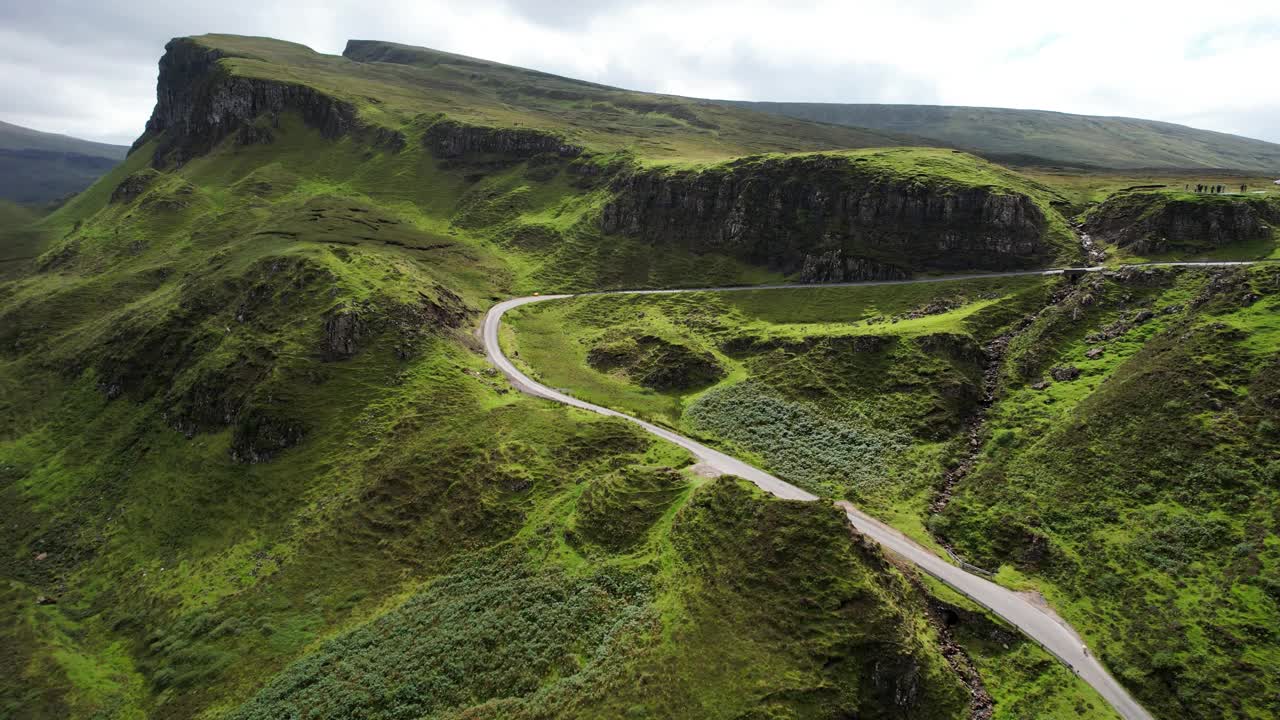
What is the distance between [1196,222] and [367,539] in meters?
118

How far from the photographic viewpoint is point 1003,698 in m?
36.9

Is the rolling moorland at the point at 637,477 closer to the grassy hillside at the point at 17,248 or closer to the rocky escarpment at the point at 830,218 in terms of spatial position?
the rocky escarpment at the point at 830,218

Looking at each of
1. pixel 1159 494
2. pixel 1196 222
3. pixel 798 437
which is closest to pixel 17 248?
pixel 798 437

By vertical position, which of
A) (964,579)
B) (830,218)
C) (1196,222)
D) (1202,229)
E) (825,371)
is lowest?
(964,579)

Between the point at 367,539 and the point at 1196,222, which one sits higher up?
the point at 1196,222

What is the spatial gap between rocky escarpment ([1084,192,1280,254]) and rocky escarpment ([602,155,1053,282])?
12.0 m

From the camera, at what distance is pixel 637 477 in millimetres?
54969

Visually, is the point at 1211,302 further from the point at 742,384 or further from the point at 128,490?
the point at 128,490

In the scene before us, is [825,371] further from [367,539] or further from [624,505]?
[367,539]

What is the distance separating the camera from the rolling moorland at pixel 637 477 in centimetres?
3878

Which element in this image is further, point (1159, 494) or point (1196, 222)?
point (1196, 222)

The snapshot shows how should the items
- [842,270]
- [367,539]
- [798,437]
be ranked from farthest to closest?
[842,270], [798,437], [367,539]

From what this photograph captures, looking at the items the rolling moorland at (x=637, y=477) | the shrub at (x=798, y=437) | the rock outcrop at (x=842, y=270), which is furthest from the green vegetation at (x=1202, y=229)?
the shrub at (x=798, y=437)

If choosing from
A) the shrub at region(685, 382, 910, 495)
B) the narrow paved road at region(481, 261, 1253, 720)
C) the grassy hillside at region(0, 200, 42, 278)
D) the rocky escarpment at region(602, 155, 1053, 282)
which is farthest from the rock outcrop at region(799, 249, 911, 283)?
the grassy hillside at region(0, 200, 42, 278)
